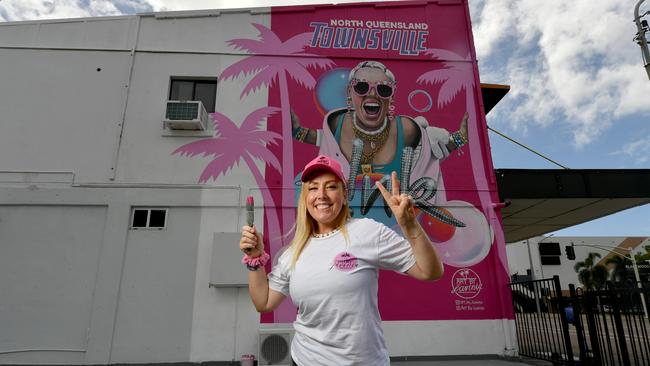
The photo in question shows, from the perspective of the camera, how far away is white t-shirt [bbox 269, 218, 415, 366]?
5.07 ft

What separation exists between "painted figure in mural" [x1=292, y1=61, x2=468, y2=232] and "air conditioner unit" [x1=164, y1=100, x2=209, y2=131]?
1.90m

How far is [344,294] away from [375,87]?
23.5 ft

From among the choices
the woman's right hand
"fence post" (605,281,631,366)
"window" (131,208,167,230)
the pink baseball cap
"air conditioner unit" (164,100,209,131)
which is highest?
"air conditioner unit" (164,100,209,131)

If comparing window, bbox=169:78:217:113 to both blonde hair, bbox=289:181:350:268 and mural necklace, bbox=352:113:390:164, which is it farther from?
blonde hair, bbox=289:181:350:268

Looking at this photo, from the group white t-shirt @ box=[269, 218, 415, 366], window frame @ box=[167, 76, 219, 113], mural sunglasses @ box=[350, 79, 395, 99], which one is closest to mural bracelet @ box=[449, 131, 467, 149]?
mural sunglasses @ box=[350, 79, 395, 99]

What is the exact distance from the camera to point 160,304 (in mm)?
6559

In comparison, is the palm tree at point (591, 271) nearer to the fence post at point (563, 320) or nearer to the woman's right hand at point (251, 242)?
the fence post at point (563, 320)

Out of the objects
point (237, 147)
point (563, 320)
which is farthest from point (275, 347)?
point (563, 320)

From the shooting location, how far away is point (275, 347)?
603 cm

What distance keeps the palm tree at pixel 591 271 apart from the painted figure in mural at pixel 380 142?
111ft

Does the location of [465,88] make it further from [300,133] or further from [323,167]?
[323,167]

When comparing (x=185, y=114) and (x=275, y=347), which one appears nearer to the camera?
(x=275, y=347)

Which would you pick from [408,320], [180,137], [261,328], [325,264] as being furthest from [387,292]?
[325,264]

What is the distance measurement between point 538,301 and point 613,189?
3.47 metres
